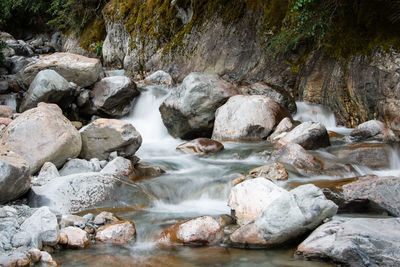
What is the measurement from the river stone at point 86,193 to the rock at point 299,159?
2.44 metres

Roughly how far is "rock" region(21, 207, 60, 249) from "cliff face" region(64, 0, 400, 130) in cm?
674

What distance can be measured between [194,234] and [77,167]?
3.09m

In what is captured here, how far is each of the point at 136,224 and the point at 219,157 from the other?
3.28 meters

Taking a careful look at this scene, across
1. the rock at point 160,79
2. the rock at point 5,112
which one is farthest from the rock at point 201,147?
the rock at point 160,79

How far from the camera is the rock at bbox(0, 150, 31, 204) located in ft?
14.1

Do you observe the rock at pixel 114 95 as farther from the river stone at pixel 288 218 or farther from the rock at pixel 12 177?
the river stone at pixel 288 218

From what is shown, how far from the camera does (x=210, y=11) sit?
1334cm

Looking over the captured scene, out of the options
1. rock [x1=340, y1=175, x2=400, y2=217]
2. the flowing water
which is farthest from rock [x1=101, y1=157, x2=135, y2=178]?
rock [x1=340, y1=175, x2=400, y2=217]

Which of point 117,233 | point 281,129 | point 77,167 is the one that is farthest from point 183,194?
point 281,129

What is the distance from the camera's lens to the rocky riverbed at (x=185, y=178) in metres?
3.47

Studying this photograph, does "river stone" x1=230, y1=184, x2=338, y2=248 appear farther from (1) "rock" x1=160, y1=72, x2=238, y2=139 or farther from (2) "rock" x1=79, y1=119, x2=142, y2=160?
(1) "rock" x1=160, y1=72, x2=238, y2=139

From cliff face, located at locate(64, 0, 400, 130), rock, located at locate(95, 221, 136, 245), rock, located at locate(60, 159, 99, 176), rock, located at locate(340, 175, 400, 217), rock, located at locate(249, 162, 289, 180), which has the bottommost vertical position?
rock, located at locate(95, 221, 136, 245)

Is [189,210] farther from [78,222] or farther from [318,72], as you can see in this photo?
[318,72]

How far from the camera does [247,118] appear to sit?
8680mm
